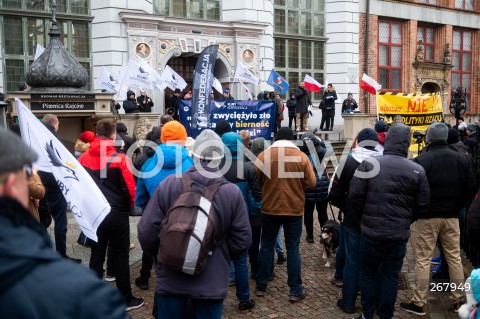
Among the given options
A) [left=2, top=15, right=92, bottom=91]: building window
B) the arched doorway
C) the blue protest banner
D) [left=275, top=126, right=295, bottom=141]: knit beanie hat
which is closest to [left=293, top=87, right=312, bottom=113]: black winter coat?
the blue protest banner

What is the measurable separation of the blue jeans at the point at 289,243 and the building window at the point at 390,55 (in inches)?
834

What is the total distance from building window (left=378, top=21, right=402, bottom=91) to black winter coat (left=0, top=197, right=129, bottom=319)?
25.3 meters

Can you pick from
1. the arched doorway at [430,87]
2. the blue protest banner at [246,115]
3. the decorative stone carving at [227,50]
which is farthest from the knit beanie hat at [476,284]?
the arched doorway at [430,87]

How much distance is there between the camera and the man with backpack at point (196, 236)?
10.5ft

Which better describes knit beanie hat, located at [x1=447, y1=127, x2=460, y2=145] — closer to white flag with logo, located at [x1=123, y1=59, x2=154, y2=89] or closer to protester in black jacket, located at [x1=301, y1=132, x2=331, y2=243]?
protester in black jacket, located at [x1=301, y1=132, x2=331, y2=243]

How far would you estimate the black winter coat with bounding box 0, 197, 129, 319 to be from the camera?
132 cm

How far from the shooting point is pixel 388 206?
4547 mm

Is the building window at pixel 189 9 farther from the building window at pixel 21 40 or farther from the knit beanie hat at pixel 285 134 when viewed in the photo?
the knit beanie hat at pixel 285 134

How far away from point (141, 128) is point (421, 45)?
18.5 meters

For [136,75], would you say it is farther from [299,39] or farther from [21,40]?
[299,39]

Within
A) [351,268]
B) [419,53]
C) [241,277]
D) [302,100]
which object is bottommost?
[241,277]

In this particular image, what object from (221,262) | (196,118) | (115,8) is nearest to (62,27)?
(115,8)

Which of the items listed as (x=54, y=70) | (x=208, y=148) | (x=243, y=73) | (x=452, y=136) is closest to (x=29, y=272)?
(x=208, y=148)

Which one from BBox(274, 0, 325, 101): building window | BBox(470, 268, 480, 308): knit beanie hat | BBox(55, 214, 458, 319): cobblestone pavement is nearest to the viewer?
BBox(470, 268, 480, 308): knit beanie hat
